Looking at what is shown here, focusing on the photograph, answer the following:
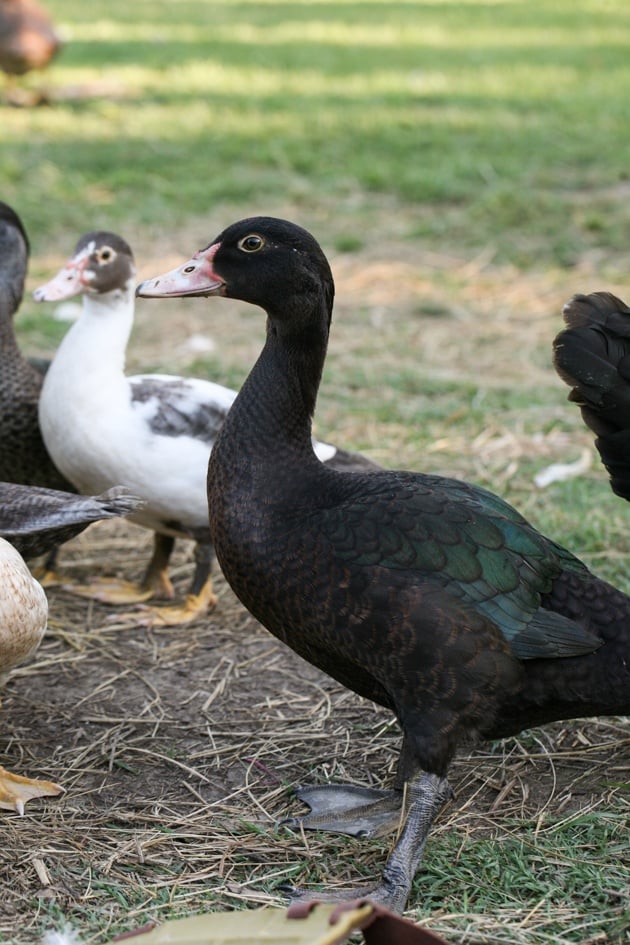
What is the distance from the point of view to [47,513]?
10.9 feet

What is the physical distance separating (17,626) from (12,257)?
83.7 inches

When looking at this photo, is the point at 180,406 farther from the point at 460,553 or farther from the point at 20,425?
the point at 460,553

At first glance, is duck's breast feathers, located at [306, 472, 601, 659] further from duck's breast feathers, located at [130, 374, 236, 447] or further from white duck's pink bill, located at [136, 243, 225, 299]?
duck's breast feathers, located at [130, 374, 236, 447]

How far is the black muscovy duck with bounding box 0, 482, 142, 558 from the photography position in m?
3.27

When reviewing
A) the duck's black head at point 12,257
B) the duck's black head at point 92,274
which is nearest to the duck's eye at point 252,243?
the duck's black head at point 92,274

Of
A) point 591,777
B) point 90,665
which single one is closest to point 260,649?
point 90,665

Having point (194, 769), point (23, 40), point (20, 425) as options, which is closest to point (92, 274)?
point (20, 425)

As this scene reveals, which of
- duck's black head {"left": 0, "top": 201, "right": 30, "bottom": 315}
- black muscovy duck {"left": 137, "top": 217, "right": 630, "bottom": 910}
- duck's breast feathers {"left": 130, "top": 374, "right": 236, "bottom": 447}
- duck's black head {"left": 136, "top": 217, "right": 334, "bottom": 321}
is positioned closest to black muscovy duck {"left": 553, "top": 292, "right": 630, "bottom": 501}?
black muscovy duck {"left": 137, "top": 217, "right": 630, "bottom": 910}

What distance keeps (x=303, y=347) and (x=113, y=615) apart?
1.47 metres

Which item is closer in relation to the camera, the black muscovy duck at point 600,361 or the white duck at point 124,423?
the black muscovy duck at point 600,361

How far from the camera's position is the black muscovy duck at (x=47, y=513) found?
327 cm

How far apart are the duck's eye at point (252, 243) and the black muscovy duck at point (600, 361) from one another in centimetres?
76

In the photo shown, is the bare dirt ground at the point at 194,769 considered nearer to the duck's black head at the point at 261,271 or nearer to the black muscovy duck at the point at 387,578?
the black muscovy duck at the point at 387,578

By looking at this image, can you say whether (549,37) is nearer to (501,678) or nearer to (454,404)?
(454,404)
